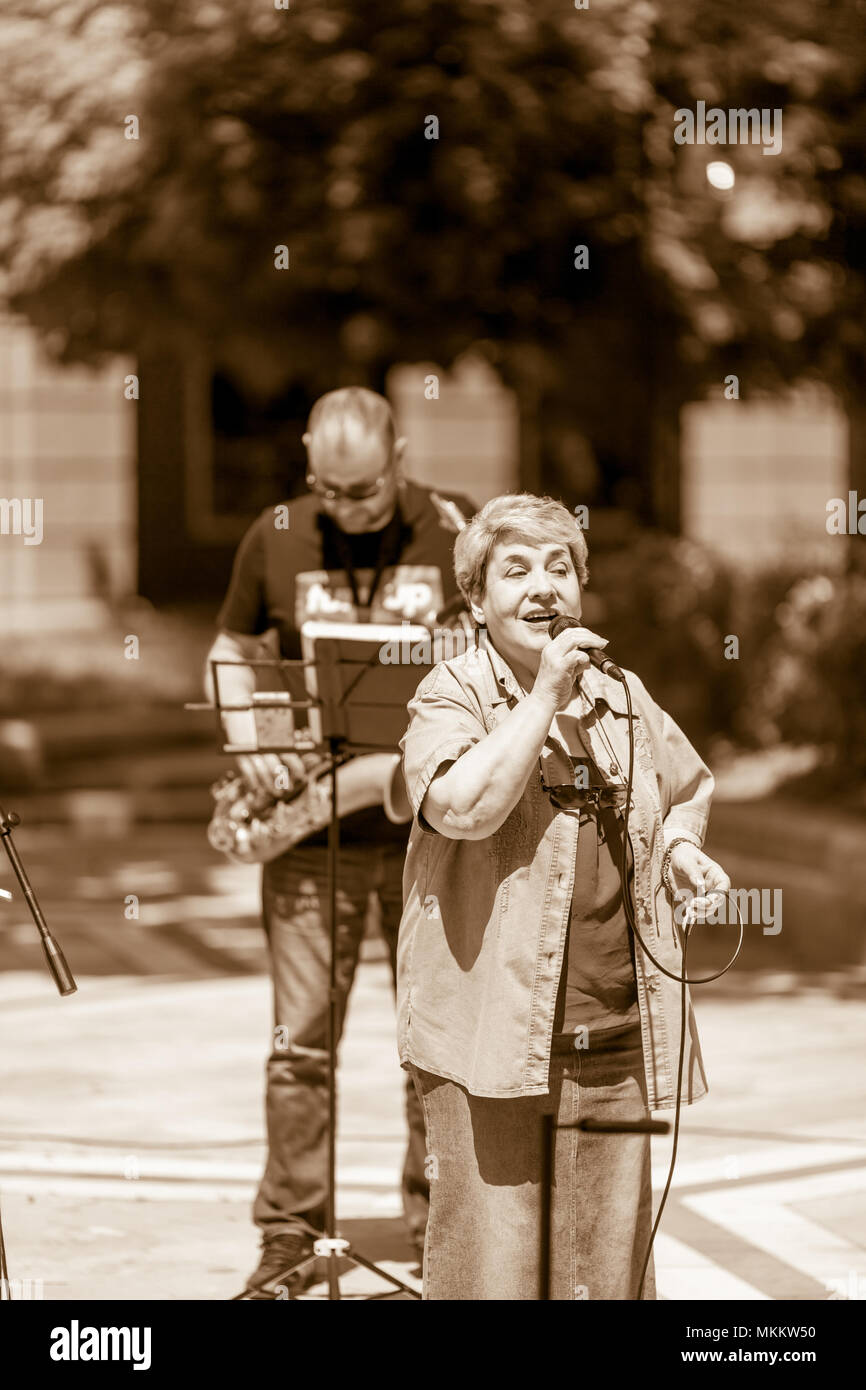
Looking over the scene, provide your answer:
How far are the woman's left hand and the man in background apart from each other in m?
1.59

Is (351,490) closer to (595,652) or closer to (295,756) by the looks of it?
(295,756)

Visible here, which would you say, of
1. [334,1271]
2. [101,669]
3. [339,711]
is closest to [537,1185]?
[334,1271]

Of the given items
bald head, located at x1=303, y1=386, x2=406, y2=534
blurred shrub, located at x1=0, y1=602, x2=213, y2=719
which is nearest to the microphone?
bald head, located at x1=303, y1=386, x2=406, y2=534

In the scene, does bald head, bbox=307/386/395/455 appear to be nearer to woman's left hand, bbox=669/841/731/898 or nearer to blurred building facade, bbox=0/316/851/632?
woman's left hand, bbox=669/841/731/898

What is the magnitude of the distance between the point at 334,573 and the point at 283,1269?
1737 millimetres

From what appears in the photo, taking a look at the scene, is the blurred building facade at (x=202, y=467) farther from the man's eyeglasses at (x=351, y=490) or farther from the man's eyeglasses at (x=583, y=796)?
the man's eyeglasses at (x=583, y=796)

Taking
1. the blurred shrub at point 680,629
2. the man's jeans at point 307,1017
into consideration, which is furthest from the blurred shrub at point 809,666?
the man's jeans at point 307,1017

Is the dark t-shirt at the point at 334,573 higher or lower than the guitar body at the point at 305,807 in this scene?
higher

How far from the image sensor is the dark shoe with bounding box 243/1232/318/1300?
506cm

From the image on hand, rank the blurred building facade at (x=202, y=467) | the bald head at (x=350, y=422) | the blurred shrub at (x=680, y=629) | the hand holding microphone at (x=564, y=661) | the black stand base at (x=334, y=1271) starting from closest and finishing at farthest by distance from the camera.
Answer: the hand holding microphone at (x=564, y=661)
the black stand base at (x=334, y=1271)
the bald head at (x=350, y=422)
the blurred shrub at (x=680, y=629)
the blurred building facade at (x=202, y=467)

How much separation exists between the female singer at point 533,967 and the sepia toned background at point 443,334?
2207 millimetres

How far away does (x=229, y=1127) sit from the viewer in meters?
6.91

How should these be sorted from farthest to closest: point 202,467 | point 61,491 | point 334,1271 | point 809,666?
point 202,467, point 61,491, point 809,666, point 334,1271

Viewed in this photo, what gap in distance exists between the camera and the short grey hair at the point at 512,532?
3.73 m
